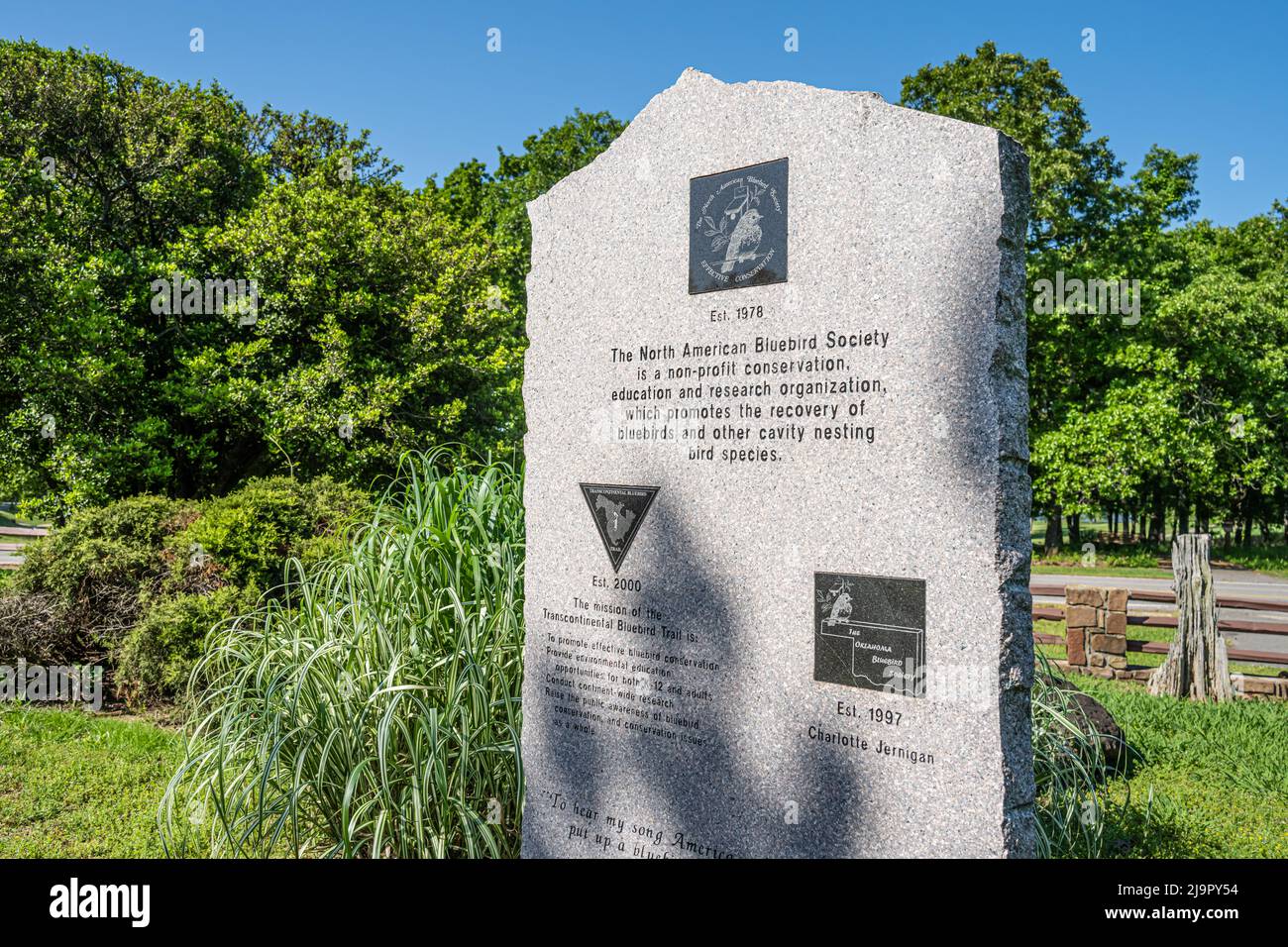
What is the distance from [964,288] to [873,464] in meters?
0.59

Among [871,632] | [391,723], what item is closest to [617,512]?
[871,632]

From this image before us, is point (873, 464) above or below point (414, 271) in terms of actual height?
below

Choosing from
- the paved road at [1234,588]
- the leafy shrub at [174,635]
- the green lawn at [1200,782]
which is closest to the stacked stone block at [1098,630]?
the green lawn at [1200,782]

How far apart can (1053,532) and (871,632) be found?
2224 centimetres

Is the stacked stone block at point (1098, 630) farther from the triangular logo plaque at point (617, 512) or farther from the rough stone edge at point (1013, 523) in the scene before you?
the triangular logo plaque at point (617, 512)

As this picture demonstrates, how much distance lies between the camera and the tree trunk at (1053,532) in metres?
21.8

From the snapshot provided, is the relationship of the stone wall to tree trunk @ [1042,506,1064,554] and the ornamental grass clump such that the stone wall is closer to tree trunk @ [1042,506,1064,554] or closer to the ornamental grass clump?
the ornamental grass clump

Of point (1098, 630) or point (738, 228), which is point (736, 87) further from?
point (1098, 630)

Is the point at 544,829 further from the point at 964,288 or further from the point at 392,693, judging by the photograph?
the point at 964,288

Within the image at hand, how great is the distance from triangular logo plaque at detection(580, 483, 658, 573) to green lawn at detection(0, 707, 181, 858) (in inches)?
113
